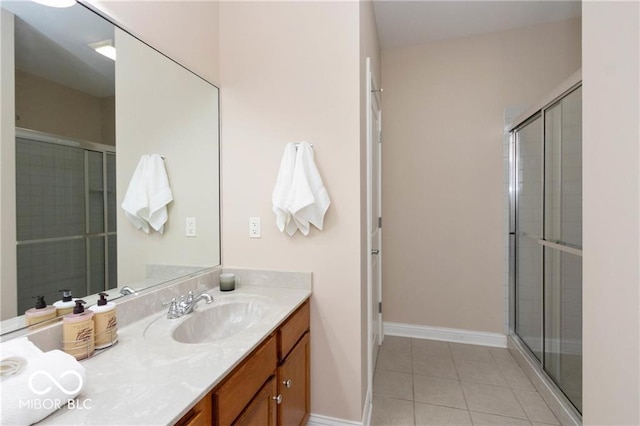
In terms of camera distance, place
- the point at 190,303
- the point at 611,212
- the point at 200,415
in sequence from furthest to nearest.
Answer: the point at 190,303 < the point at 611,212 < the point at 200,415

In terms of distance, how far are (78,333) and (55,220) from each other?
0.40m

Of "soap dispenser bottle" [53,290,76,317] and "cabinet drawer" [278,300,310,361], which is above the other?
"soap dispenser bottle" [53,290,76,317]

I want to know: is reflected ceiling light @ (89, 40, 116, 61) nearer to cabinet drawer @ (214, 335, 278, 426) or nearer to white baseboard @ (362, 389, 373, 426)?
cabinet drawer @ (214, 335, 278, 426)

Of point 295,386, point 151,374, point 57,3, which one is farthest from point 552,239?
point 57,3

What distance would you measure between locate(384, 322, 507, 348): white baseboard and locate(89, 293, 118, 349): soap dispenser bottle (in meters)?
2.52

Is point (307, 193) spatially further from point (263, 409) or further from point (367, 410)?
point (367, 410)

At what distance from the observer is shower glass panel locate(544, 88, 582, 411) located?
1739 mm

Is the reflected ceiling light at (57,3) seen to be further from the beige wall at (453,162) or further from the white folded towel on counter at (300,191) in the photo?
the beige wall at (453,162)

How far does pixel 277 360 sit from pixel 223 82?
161 cm

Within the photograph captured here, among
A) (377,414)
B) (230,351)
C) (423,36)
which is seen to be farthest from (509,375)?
(423,36)

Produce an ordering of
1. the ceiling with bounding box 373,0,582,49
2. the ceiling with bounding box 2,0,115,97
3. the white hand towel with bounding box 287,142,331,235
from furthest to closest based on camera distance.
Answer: the ceiling with bounding box 373,0,582,49
the white hand towel with bounding box 287,142,331,235
the ceiling with bounding box 2,0,115,97

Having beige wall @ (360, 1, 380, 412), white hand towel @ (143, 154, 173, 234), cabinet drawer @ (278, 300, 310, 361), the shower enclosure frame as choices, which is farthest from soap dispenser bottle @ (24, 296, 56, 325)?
the shower enclosure frame

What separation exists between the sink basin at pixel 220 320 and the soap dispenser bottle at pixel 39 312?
0.45 metres

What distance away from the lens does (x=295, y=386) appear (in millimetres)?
1450
